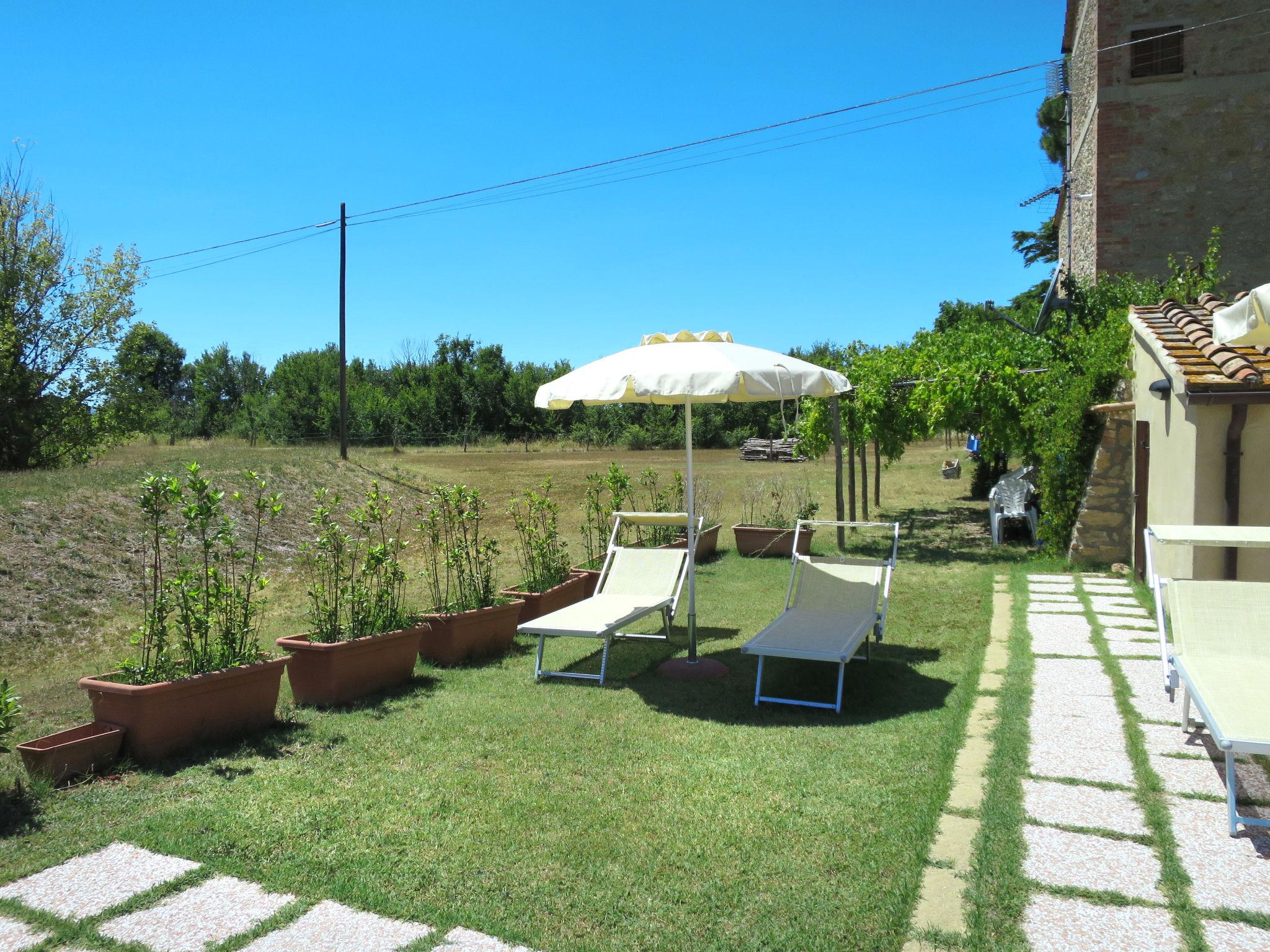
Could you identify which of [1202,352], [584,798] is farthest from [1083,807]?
[1202,352]

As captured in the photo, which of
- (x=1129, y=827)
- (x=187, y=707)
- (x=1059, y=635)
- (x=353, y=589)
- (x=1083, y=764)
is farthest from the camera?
(x=1059, y=635)

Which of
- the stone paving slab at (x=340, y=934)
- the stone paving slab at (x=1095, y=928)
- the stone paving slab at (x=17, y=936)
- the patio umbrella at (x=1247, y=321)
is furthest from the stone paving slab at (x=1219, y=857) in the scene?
the stone paving slab at (x=17, y=936)

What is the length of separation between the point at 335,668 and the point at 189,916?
221 centimetres

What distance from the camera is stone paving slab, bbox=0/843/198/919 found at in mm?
2688

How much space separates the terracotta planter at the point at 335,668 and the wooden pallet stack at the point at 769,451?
27.2 meters

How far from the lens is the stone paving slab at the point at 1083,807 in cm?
317

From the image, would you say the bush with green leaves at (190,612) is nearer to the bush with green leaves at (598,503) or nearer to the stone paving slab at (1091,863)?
the stone paving slab at (1091,863)

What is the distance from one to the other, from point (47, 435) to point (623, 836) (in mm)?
18281

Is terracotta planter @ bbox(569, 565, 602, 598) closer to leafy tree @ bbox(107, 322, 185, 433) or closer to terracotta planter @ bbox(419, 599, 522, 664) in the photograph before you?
terracotta planter @ bbox(419, 599, 522, 664)

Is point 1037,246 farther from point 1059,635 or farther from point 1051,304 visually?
point 1059,635

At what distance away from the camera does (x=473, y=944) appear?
2.46 meters

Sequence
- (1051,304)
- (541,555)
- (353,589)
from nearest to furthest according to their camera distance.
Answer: (353,589) < (541,555) < (1051,304)

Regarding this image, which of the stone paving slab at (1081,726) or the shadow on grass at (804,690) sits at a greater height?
the stone paving slab at (1081,726)

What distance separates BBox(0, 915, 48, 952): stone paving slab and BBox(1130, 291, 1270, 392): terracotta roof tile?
20.4ft
